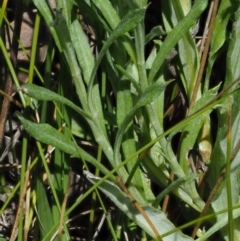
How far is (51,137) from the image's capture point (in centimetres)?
110

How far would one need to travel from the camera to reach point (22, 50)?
1.44 metres

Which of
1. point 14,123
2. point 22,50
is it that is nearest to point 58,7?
point 22,50

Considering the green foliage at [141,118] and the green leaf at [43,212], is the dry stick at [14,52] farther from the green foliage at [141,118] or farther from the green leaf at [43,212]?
the green leaf at [43,212]

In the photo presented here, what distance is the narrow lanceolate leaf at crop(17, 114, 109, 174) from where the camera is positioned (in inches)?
42.8

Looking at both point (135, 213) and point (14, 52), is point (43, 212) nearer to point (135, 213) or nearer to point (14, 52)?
point (135, 213)

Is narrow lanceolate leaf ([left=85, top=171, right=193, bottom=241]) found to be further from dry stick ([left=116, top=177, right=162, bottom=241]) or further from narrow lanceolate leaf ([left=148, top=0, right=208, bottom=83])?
narrow lanceolate leaf ([left=148, top=0, right=208, bottom=83])

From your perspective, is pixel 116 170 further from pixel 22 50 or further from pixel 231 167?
pixel 22 50

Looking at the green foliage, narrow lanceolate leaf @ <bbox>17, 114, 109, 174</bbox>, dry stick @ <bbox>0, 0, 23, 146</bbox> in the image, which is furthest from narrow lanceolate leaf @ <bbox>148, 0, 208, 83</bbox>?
dry stick @ <bbox>0, 0, 23, 146</bbox>

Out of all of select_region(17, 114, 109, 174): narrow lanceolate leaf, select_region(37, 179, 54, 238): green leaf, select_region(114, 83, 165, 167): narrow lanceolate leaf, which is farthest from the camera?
select_region(37, 179, 54, 238): green leaf

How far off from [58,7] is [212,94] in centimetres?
36

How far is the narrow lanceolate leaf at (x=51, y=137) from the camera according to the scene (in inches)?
42.8

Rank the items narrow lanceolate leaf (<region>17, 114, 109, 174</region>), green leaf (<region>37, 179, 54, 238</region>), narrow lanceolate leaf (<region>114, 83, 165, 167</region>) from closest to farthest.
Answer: narrow lanceolate leaf (<region>114, 83, 165, 167</region>) → narrow lanceolate leaf (<region>17, 114, 109, 174</region>) → green leaf (<region>37, 179, 54, 238</region>)

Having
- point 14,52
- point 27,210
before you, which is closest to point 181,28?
point 14,52

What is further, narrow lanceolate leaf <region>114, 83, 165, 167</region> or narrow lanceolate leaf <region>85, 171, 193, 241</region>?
narrow lanceolate leaf <region>85, 171, 193, 241</region>
